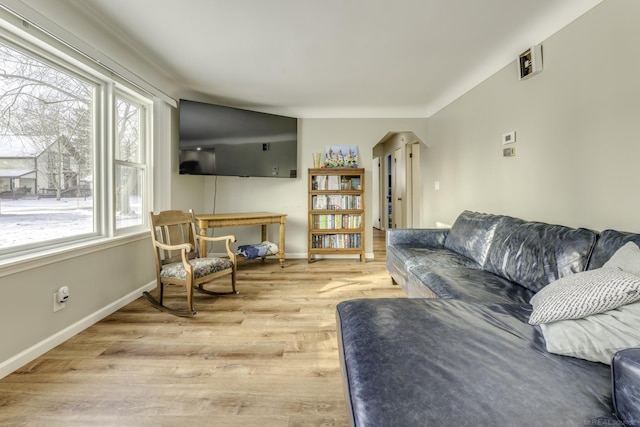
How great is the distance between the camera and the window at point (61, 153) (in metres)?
1.66

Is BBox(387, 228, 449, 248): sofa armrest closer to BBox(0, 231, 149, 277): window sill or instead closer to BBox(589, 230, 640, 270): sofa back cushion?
BBox(589, 230, 640, 270): sofa back cushion

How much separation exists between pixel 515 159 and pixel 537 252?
1123mm

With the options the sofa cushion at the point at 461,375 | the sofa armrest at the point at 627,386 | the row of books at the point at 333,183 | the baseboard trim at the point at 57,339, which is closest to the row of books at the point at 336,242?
the row of books at the point at 333,183

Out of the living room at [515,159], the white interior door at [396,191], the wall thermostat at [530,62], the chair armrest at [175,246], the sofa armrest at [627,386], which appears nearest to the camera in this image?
the sofa armrest at [627,386]

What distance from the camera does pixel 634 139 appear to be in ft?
5.16

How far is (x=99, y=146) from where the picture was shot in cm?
226

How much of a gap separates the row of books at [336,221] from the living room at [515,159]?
1.24m

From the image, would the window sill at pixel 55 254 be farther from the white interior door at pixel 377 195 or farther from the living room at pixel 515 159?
the white interior door at pixel 377 195

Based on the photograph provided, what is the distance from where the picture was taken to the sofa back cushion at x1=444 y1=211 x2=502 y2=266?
2251 mm

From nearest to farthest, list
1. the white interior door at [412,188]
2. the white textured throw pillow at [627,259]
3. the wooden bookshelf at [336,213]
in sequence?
the white textured throw pillow at [627,259] → the wooden bookshelf at [336,213] → the white interior door at [412,188]

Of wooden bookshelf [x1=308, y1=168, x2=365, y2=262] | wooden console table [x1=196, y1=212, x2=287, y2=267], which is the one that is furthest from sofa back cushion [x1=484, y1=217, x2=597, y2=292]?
wooden console table [x1=196, y1=212, x2=287, y2=267]

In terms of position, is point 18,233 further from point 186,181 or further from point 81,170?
point 186,181

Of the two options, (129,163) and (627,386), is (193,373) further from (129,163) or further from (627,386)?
(129,163)

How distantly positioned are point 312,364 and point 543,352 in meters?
1.14
